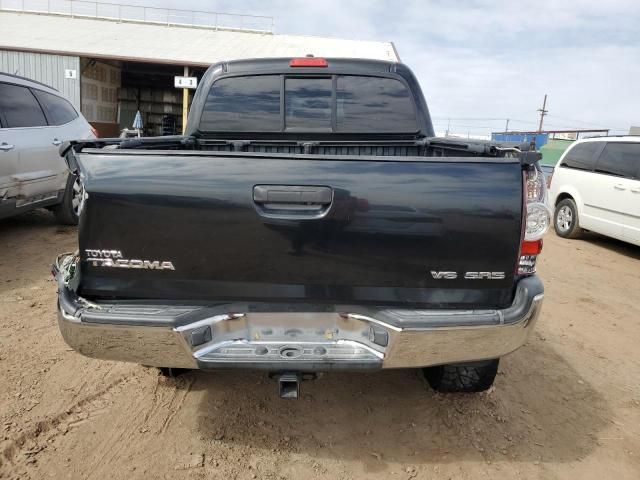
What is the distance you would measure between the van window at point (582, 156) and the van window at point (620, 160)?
0.57 feet

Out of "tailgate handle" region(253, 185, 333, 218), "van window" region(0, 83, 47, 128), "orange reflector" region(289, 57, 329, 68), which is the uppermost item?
"orange reflector" region(289, 57, 329, 68)

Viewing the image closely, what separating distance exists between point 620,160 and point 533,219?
21.7 feet

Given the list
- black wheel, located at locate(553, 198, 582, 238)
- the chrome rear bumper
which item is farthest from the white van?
the chrome rear bumper

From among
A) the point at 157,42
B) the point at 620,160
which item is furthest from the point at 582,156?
the point at 157,42

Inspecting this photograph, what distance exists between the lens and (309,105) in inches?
148

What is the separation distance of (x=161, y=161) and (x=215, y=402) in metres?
1.60

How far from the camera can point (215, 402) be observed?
9.61 ft

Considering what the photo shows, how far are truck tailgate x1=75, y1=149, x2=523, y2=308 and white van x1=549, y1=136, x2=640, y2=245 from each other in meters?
6.32

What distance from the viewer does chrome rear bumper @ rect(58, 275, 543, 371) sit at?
206 cm

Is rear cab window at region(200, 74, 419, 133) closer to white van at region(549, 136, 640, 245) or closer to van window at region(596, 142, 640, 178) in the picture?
white van at region(549, 136, 640, 245)

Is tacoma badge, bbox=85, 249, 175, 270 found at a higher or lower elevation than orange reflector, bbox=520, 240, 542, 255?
lower

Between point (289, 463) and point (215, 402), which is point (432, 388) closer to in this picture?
point (289, 463)

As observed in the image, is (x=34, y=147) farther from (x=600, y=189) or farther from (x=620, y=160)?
(x=620, y=160)

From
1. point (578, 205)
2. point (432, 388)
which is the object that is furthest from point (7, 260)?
point (578, 205)
